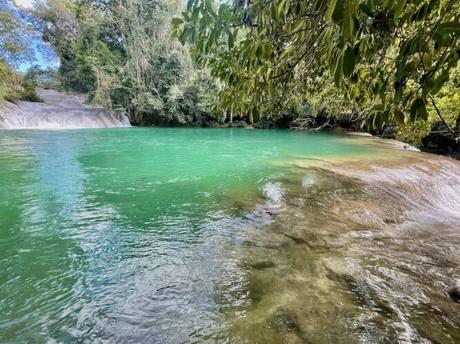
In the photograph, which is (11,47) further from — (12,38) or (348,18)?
(348,18)

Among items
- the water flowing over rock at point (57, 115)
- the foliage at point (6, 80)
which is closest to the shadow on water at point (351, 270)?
the foliage at point (6, 80)

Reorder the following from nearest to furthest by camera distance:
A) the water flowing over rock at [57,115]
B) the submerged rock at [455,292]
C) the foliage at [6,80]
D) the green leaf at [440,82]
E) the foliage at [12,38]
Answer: the green leaf at [440,82], the submerged rock at [455,292], the foliage at [6,80], the foliage at [12,38], the water flowing over rock at [57,115]

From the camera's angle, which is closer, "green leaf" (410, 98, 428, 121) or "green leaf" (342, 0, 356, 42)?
"green leaf" (342, 0, 356, 42)

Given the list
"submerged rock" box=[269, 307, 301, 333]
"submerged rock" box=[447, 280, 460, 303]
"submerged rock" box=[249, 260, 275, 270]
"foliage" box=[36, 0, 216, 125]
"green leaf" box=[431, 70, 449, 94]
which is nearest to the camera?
"green leaf" box=[431, 70, 449, 94]

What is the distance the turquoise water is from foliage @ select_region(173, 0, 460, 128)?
1.88m

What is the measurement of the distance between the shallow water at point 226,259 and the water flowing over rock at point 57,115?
14.9 m

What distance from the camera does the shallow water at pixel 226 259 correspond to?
2490mm

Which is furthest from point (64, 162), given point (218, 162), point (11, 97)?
point (11, 97)

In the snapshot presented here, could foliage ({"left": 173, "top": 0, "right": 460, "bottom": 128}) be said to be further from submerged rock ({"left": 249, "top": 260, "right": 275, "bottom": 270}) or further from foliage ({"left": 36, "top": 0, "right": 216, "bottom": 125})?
foliage ({"left": 36, "top": 0, "right": 216, "bottom": 125})

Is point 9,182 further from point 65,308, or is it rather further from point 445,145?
point 445,145

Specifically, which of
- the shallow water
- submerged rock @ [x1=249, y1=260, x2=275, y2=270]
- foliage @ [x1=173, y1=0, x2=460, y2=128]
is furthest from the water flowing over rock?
foliage @ [x1=173, y1=0, x2=460, y2=128]

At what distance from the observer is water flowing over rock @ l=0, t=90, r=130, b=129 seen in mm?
19469

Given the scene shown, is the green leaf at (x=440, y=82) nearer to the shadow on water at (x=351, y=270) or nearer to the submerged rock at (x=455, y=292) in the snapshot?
the shadow on water at (x=351, y=270)

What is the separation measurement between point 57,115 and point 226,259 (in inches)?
863
